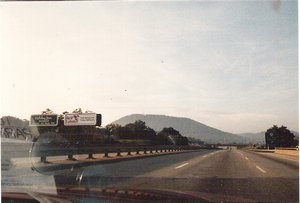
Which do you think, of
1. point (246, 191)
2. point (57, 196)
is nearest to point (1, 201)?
point (57, 196)

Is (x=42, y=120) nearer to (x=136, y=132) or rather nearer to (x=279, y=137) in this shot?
(x=136, y=132)

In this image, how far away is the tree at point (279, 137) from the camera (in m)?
170

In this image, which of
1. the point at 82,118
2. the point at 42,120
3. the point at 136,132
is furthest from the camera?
the point at 136,132

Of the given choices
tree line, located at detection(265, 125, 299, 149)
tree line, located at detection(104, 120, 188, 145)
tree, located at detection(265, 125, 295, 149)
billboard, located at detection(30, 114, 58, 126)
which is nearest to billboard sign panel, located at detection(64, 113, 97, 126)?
billboard, located at detection(30, 114, 58, 126)

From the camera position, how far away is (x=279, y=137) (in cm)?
17575

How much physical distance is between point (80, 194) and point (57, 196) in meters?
0.32

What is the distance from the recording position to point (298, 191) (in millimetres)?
9938

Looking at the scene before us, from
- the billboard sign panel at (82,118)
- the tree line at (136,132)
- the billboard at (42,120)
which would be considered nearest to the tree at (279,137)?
the tree line at (136,132)

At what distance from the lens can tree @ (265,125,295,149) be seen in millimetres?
169887

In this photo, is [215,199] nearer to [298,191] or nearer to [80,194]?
[80,194]

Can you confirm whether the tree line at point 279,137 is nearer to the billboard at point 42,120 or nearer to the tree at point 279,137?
the tree at point 279,137

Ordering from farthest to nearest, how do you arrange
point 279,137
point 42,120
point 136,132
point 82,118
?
point 279,137 → point 136,132 → point 82,118 → point 42,120

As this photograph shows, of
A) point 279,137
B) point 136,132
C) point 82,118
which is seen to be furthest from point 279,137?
point 82,118

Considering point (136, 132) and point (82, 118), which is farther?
point (136, 132)
